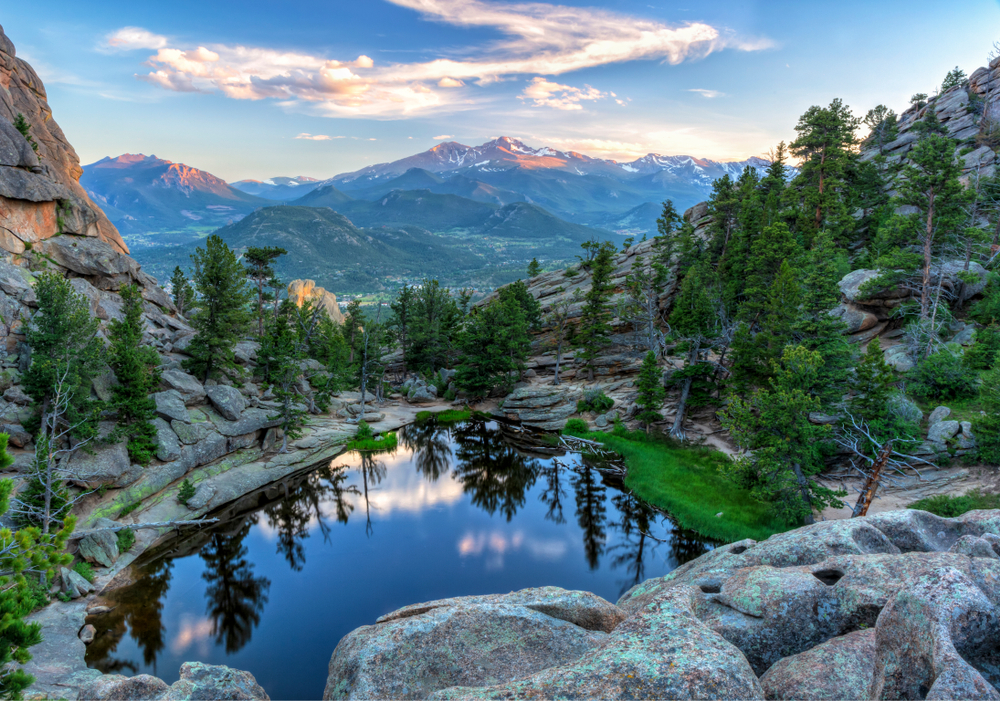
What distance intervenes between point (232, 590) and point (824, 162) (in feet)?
244

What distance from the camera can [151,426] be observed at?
116ft

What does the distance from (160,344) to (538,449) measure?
39896 mm

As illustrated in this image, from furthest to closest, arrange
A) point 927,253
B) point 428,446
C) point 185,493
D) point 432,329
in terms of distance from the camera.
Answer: point 432,329, point 428,446, point 927,253, point 185,493

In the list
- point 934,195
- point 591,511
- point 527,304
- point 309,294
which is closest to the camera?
point 591,511

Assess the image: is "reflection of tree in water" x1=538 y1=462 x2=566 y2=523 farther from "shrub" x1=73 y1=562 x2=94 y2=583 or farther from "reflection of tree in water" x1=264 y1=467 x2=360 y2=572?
"shrub" x1=73 y1=562 x2=94 y2=583

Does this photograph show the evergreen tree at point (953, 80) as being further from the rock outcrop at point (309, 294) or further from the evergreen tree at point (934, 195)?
the rock outcrop at point (309, 294)

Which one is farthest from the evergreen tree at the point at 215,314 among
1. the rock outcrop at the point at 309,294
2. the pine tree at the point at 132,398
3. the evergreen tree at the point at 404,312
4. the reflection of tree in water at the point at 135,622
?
the rock outcrop at the point at 309,294

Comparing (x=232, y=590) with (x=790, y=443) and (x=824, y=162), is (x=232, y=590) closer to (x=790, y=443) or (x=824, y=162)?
(x=790, y=443)

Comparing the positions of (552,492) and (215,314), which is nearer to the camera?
(552,492)

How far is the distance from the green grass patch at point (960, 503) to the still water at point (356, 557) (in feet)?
41.0

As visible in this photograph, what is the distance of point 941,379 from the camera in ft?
113

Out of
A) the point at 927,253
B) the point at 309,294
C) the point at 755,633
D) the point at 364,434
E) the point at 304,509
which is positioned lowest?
the point at 304,509

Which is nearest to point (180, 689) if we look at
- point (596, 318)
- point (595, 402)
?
point (595, 402)

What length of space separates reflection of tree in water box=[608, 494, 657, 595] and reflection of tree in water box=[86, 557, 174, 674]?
2434 centimetres
